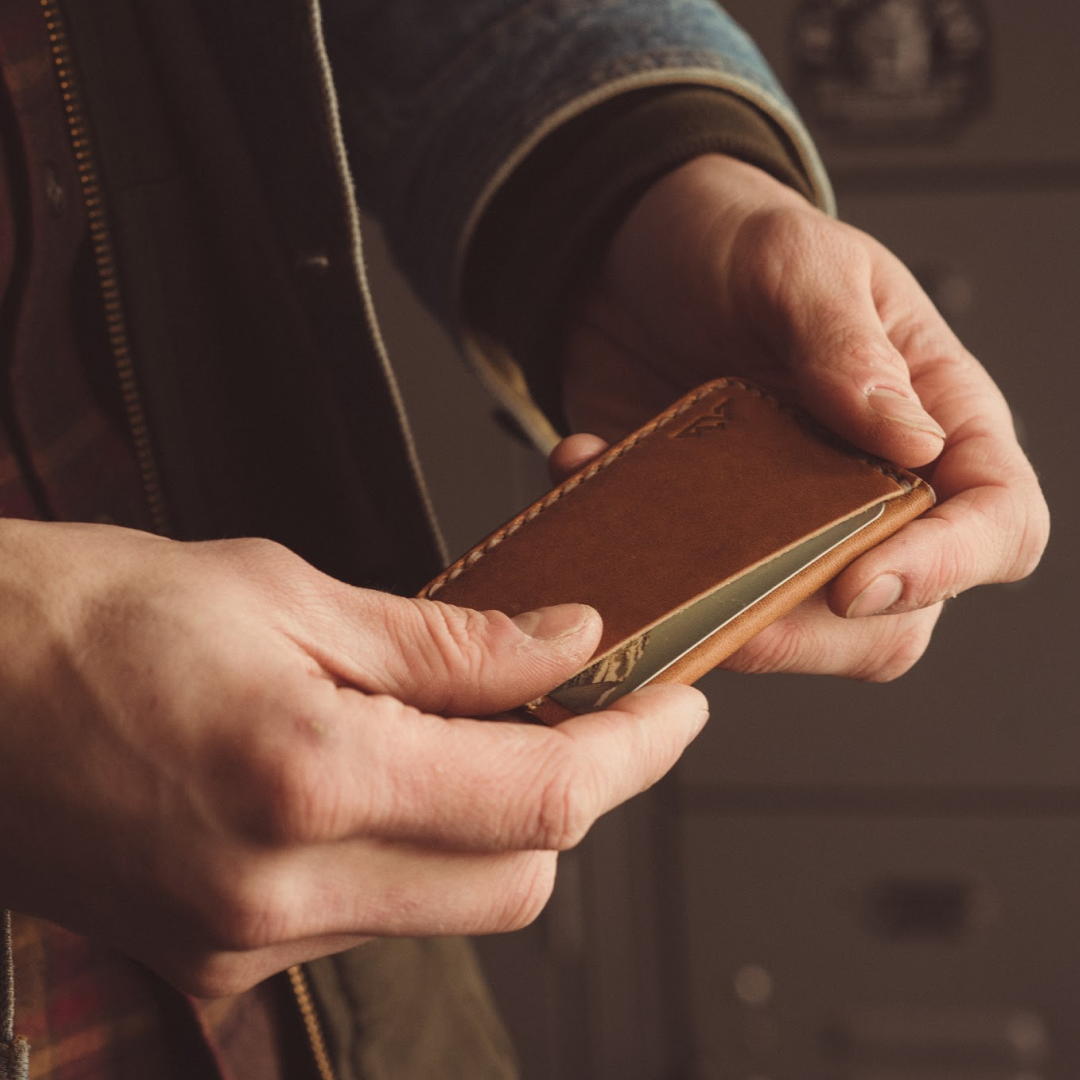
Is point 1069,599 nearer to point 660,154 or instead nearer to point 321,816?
point 660,154

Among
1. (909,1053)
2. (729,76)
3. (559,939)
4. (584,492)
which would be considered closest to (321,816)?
(584,492)

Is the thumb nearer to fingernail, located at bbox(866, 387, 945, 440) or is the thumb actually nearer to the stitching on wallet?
the stitching on wallet

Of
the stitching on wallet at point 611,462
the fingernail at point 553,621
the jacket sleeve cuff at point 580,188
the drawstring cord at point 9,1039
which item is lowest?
the drawstring cord at point 9,1039

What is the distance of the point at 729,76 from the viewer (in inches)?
25.6

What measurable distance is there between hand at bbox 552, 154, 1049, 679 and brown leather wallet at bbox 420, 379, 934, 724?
2cm

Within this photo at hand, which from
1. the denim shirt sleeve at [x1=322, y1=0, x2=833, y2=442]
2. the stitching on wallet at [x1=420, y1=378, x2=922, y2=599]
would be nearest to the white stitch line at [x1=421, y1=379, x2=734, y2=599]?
the stitching on wallet at [x1=420, y1=378, x2=922, y2=599]

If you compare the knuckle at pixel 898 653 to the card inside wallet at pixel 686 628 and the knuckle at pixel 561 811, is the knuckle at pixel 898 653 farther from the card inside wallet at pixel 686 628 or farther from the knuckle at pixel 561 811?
the knuckle at pixel 561 811

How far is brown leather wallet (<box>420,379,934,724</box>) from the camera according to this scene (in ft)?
1.48

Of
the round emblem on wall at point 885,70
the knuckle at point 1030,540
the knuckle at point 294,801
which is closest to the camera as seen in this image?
the knuckle at point 294,801

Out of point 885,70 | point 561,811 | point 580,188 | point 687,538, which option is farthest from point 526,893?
point 885,70

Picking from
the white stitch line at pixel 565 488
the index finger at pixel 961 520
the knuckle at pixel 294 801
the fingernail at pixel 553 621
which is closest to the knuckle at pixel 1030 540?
the index finger at pixel 961 520

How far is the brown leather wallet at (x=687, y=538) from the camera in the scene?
1.48 ft

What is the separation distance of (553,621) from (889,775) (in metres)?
0.94

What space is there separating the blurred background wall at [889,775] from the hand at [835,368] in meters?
0.58
